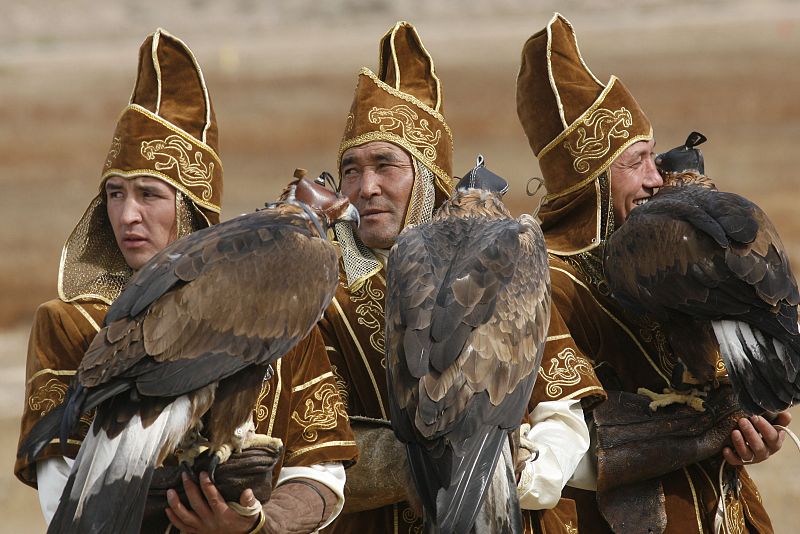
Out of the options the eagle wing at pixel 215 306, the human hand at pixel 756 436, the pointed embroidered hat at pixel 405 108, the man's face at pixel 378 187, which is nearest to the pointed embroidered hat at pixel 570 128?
the pointed embroidered hat at pixel 405 108

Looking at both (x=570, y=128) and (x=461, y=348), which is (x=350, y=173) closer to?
(x=570, y=128)

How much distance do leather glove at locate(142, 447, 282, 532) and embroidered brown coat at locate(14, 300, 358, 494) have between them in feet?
0.86

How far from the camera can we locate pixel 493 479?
426cm

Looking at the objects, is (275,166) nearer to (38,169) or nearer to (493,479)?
(38,169)

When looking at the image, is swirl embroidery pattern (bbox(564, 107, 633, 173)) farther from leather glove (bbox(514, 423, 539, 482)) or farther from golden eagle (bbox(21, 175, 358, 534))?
golden eagle (bbox(21, 175, 358, 534))

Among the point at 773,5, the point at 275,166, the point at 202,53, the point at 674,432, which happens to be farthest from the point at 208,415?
the point at 773,5

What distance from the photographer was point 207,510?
429 centimetres

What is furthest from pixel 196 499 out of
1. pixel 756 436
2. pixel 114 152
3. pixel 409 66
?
pixel 409 66

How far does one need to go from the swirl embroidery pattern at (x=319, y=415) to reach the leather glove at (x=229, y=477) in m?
0.36

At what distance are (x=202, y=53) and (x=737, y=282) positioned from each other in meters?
38.3

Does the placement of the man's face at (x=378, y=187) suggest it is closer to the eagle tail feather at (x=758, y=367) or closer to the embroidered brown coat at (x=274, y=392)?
the embroidered brown coat at (x=274, y=392)

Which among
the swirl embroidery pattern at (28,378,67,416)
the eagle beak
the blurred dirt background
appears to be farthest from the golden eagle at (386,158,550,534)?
the blurred dirt background

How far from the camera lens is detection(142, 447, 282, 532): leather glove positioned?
14.1 feet

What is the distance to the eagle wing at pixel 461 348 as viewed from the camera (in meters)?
4.12
